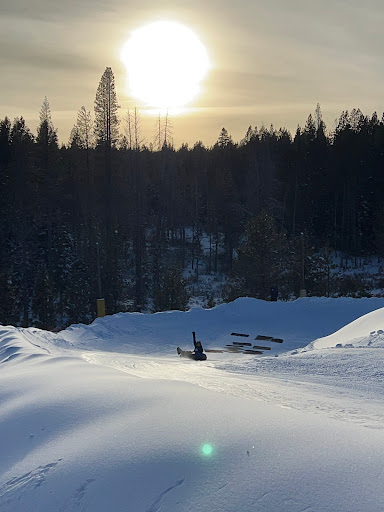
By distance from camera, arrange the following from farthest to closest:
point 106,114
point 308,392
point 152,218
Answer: point 152,218 < point 106,114 < point 308,392

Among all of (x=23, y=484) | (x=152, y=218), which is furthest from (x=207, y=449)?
(x=152, y=218)

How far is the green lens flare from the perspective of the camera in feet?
11.3

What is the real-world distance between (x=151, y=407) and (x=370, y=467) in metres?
1.99

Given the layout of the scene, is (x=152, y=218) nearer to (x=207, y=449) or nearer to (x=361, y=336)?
(x=361, y=336)

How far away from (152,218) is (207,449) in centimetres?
4429

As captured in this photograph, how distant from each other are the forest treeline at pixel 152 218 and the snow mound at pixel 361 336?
31.3 feet

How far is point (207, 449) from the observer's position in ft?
11.4

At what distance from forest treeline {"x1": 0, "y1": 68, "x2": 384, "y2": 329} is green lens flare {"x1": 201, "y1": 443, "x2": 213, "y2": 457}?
17338mm

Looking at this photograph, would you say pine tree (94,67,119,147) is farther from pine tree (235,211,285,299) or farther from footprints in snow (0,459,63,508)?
footprints in snow (0,459,63,508)

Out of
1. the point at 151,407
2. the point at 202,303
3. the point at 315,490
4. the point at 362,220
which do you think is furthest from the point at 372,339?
the point at 362,220

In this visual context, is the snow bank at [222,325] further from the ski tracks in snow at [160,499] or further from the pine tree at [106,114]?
the pine tree at [106,114]

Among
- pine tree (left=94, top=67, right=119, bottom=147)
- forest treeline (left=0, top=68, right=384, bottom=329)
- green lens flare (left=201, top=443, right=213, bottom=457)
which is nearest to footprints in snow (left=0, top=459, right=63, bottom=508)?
green lens flare (left=201, top=443, right=213, bottom=457)

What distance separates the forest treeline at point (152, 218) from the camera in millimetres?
23797

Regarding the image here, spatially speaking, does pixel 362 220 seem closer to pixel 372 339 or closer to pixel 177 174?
pixel 177 174
